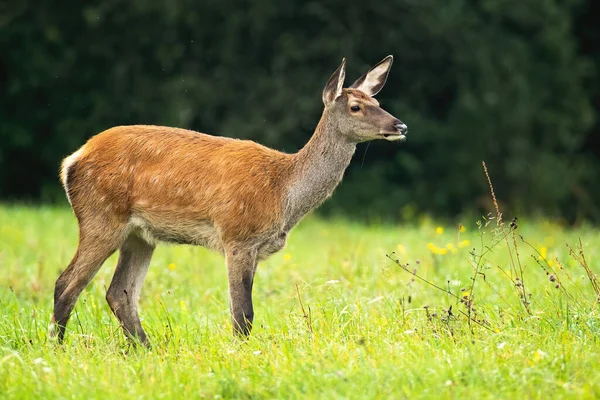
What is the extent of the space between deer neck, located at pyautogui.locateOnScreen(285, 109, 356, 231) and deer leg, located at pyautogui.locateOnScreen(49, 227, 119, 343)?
125cm

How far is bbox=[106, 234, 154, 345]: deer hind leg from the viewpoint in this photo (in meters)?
6.97

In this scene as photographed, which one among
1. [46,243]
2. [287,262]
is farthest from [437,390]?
[46,243]

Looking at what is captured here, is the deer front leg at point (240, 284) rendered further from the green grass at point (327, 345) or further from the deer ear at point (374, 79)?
the deer ear at point (374, 79)

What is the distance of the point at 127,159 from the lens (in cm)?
692

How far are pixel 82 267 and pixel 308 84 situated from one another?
49.1ft

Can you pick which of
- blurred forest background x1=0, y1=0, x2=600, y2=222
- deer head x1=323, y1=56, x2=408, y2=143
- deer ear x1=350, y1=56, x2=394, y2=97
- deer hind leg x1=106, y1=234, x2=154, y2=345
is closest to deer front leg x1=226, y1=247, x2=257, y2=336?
deer hind leg x1=106, y1=234, x2=154, y2=345

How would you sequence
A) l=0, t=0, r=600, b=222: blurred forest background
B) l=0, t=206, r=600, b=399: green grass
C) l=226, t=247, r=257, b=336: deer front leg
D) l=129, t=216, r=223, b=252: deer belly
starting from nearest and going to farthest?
l=0, t=206, r=600, b=399: green grass
l=226, t=247, r=257, b=336: deer front leg
l=129, t=216, r=223, b=252: deer belly
l=0, t=0, r=600, b=222: blurred forest background

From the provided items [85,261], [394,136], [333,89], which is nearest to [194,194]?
[85,261]

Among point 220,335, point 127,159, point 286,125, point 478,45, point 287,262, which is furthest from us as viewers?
point 478,45

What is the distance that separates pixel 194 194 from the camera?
6.91 m

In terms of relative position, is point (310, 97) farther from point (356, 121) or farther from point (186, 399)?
point (186, 399)

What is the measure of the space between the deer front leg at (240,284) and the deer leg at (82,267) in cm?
83

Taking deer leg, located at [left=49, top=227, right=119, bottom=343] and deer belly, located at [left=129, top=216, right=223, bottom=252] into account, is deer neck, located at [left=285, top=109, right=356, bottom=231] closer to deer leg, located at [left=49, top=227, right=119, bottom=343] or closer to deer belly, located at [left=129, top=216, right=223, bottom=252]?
deer belly, located at [left=129, top=216, right=223, bottom=252]

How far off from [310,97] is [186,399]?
16.7 m
